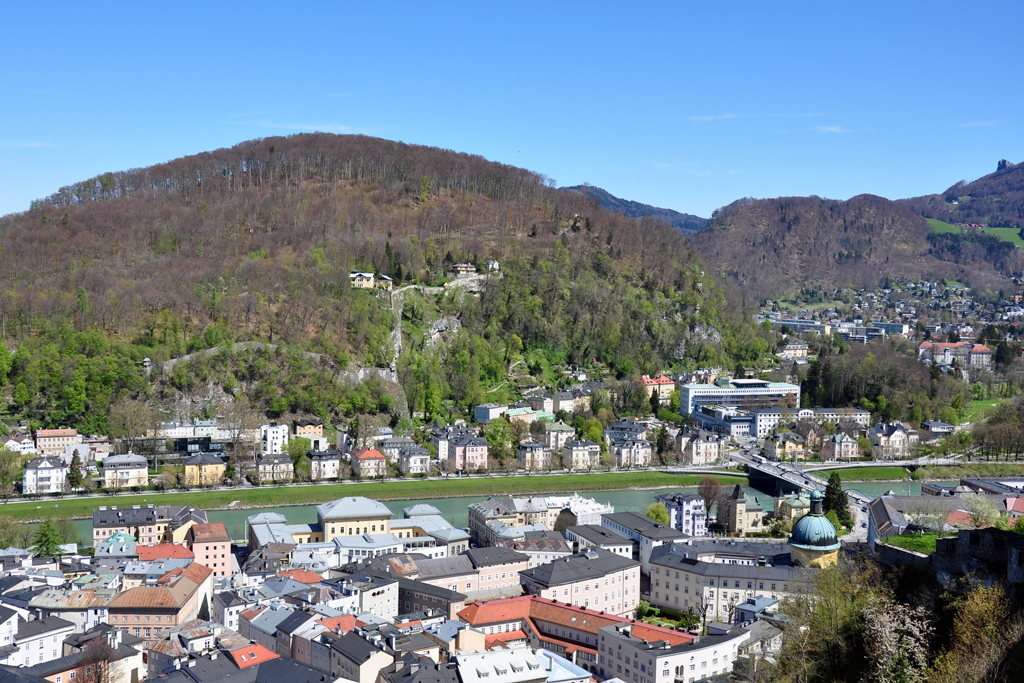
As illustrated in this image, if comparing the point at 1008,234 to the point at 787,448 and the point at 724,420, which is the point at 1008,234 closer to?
the point at 724,420

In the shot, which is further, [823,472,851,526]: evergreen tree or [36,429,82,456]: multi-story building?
[36,429,82,456]: multi-story building

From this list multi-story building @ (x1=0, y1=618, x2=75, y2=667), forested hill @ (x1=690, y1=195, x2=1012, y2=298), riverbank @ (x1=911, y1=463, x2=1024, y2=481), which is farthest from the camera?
forested hill @ (x1=690, y1=195, x2=1012, y2=298)

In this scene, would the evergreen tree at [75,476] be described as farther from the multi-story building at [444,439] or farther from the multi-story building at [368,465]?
the multi-story building at [444,439]

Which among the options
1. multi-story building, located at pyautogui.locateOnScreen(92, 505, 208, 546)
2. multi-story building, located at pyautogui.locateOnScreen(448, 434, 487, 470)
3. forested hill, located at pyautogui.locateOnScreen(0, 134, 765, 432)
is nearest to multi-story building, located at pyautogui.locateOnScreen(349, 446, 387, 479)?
multi-story building, located at pyautogui.locateOnScreen(448, 434, 487, 470)

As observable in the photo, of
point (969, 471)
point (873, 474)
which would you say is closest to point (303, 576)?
point (873, 474)

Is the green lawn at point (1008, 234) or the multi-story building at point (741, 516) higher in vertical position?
the green lawn at point (1008, 234)

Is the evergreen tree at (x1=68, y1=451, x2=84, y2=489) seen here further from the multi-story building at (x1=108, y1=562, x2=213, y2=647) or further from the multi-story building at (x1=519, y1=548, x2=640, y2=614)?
the multi-story building at (x1=519, y1=548, x2=640, y2=614)

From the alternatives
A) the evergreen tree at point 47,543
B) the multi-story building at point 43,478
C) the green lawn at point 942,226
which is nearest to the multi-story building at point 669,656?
the evergreen tree at point 47,543
